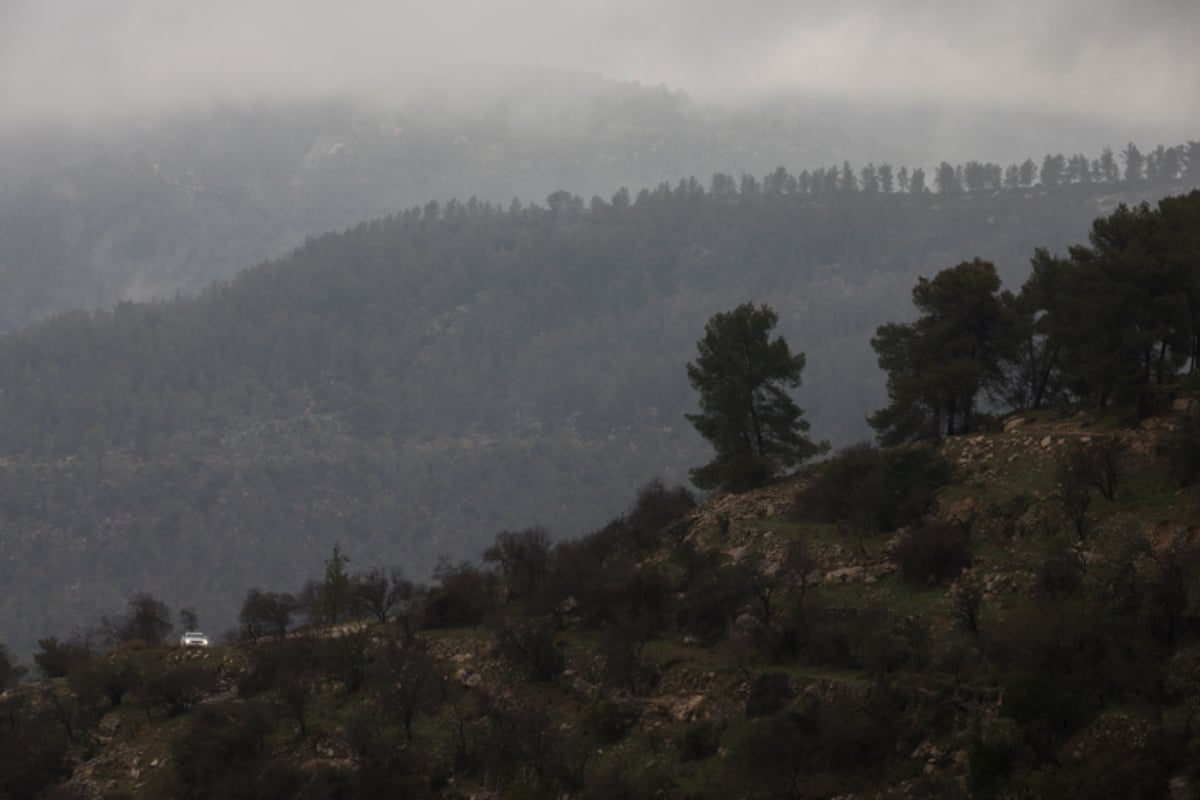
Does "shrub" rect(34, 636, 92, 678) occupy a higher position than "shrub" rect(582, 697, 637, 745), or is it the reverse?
"shrub" rect(582, 697, 637, 745)

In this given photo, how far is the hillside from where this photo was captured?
30.0 m

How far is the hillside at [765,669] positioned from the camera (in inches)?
1180

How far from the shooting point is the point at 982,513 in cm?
4162

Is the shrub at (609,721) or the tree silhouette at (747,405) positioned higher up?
the tree silhouette at (747,405)

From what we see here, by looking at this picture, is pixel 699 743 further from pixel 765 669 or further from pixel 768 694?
pixel 765 669

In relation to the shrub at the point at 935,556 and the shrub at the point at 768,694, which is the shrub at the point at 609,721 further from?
the shrub at the point at 935,556

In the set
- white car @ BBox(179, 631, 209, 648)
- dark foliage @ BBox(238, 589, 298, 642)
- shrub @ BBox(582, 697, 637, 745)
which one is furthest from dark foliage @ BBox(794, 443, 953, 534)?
white car @ BBox(179, 631, 209, 648)

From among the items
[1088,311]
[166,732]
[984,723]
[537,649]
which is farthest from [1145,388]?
[166,732]

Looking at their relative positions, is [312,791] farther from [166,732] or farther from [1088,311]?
[1088,311]

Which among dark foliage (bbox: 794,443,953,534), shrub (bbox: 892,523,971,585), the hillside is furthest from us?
dark foliage (bbox: 794,443,953,534)

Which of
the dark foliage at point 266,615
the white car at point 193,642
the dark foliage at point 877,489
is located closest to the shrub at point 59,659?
the white car at point 193,642

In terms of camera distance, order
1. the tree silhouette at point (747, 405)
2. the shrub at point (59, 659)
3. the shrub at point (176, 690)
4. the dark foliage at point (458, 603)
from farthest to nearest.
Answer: the tree silhouette at point (747, 405)
the shrub at point (59, 659)
the dark foliage at point (458, 603)
the shrub at point (176, 690)

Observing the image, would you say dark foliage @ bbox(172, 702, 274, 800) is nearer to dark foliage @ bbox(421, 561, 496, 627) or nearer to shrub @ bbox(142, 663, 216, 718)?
shrub @ bbox(142, 663, 216, 718)

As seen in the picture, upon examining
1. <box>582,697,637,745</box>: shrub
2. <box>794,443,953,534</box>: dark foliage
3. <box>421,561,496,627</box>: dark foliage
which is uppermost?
<box>794,443,953,534</box>: dark foliage
